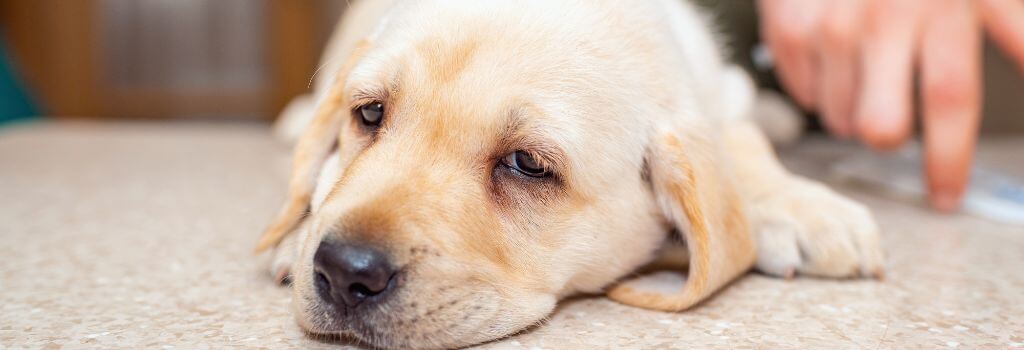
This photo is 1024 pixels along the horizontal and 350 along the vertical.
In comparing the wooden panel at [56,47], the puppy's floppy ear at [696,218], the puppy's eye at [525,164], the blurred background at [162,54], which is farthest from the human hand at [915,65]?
the wooden panel at [56,47]

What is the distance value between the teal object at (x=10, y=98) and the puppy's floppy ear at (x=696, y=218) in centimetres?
594

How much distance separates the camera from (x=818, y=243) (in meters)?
2.30

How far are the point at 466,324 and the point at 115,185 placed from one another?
2450 mm

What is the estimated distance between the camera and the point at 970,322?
1945 mm

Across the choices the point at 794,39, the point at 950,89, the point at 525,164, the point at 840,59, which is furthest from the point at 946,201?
the point at 525,164

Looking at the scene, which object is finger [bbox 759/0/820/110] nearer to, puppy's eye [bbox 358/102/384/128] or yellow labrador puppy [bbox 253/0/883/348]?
yellow labrador puppy [bbox 253/0/883/348]

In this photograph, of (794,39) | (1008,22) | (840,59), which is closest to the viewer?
(1008,22)

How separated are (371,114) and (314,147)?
11.7 inches

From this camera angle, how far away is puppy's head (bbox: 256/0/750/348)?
1723 millimetres

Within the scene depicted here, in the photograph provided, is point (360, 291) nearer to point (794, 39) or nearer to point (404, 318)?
point (404, 318)

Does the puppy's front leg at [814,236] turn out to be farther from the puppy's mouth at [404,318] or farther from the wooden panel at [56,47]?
the wooden panel at [56,47]

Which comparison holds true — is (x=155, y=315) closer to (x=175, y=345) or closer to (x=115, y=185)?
(x=175, y=345)

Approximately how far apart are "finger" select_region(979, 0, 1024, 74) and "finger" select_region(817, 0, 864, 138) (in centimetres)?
45

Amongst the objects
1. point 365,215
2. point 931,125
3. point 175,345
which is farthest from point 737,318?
point 931,125
